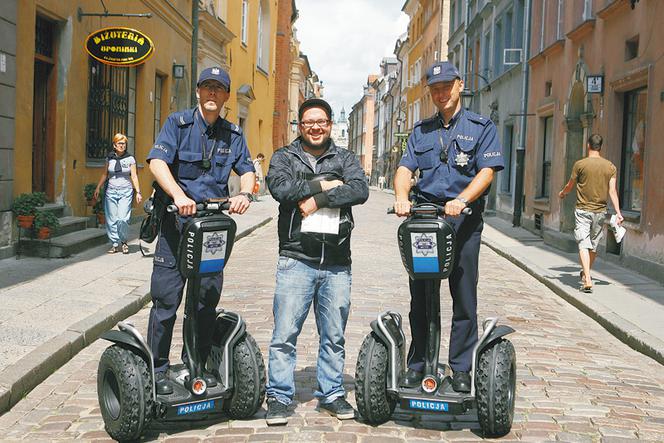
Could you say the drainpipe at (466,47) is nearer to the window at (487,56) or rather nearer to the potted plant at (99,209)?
the window at (487,56)

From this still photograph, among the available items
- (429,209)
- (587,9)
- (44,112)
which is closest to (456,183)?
(429,209)

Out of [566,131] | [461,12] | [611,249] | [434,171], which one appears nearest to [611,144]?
[611,249]

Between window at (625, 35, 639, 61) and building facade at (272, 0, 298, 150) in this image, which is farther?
building facade at (272, 0, 298, 150)

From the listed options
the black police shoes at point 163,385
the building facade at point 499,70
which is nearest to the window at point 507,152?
the building facade at point 499,70

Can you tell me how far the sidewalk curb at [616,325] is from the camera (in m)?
6.91

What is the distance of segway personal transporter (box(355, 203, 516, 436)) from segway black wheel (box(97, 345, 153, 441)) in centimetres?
113

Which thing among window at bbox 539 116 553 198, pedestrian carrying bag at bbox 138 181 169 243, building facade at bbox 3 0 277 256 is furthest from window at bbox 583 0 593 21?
pedestrian carrying bag at bbox 138 181 169 243

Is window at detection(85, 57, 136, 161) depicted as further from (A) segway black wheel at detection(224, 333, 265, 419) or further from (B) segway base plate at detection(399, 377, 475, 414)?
(B) segway base plate at detection(399, 377, 475, 414)

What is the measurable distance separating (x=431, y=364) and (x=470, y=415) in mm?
621

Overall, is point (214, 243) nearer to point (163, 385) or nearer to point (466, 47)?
point (163, 385)

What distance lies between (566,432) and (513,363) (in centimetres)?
50

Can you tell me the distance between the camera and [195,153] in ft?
15.1

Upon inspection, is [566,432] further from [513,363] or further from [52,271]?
[52,271]

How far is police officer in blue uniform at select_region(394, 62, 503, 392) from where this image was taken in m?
4.58
